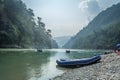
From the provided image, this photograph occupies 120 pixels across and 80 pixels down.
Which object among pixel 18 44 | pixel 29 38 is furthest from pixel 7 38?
pixel 29 38

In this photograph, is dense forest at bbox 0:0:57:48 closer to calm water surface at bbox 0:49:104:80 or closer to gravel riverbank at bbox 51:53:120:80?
calm water surface at bbox 0:49:104:80

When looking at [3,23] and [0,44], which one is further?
[3,23]

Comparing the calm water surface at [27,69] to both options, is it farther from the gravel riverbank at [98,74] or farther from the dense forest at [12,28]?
the dense forest at [12,28]

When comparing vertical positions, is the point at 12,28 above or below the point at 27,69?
above

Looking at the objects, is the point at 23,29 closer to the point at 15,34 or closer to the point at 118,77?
the point at 15,34

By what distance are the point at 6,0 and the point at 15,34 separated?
3987 cm

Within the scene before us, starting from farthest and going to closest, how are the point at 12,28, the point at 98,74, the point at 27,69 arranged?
the point at 12,28 < the point at 27,69 < the point at 98,74

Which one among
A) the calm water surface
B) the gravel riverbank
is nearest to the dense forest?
the calm water surface

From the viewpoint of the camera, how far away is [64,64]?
47500 mm

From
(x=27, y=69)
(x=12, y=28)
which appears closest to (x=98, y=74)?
(x=27, y=69)

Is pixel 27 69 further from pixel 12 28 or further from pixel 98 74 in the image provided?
pixel 12 28

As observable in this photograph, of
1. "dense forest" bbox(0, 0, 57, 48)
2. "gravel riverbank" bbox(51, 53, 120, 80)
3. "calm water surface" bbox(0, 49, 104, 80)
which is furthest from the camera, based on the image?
"dense forest" bbox(0, 0, 57, 48)

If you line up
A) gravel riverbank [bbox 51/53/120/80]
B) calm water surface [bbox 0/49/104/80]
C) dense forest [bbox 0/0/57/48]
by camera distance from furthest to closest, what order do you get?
dense forest [bbox 0/0/57/48] → calm water surface [bbox 0/49/104/80] → gravel riverbank [bbox 51/53/120/80]

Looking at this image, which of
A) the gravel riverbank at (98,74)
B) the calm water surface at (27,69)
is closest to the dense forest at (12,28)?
the calm water surface at (27,69)
